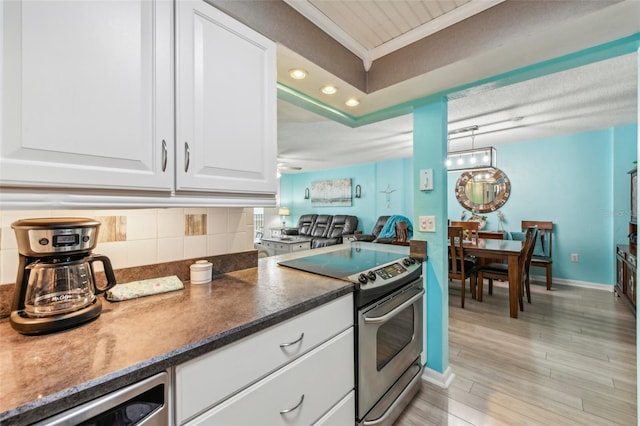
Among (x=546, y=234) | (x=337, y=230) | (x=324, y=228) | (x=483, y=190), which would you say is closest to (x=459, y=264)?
(x=546, y=234)

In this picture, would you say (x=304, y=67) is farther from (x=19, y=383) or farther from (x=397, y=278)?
(x=19, y=383)

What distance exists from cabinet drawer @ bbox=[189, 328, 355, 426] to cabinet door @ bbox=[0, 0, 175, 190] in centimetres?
76

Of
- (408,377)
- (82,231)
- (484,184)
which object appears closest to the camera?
(82,231)

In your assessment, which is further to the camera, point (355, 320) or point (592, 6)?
point (355, 320)

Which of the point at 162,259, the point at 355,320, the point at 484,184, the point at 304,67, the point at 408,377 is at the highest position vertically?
the point at 304,67

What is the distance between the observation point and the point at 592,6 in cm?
109

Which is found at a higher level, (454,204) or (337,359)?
(454,204)

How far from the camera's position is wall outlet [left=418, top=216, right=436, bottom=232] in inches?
73.8

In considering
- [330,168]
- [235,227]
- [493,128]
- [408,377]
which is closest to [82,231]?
[235,227]

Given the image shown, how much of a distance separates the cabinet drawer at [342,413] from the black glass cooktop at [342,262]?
0.57m

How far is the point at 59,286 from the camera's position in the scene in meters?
0.86

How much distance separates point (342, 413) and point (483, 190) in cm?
473

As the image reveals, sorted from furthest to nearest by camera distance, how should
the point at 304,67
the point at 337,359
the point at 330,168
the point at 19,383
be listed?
the point at 330,168
the point at 304,67
the point at 337,359
the point at 19,383

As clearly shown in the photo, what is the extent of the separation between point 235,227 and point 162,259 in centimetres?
40
